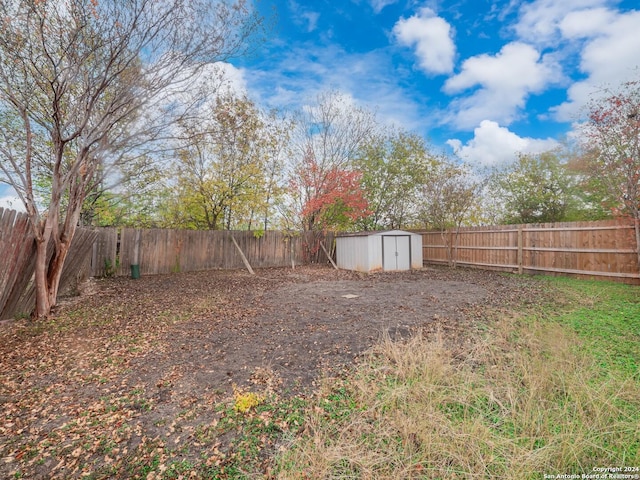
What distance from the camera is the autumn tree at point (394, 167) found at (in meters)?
13.2

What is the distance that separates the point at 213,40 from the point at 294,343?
478 centimetres

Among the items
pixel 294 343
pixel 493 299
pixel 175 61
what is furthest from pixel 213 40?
pixel 493 299

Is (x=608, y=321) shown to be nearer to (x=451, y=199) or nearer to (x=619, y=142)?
(x=619, y=142)

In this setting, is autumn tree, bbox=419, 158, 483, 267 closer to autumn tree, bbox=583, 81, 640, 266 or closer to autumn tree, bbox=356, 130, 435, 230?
autumn tree, bbox=356, 130, 435, 230

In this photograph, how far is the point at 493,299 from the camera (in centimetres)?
563

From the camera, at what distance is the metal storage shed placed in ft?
33.8

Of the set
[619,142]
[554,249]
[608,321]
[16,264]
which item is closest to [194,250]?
[16,264]

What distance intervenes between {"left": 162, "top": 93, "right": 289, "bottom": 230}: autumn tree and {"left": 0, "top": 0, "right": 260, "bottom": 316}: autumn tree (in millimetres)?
4218

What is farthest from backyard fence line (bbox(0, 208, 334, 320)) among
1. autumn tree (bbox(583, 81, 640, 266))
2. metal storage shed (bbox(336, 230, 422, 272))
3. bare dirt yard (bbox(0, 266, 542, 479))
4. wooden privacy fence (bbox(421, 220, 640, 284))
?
autumn tree (bbox(583, 81, 640, 266))

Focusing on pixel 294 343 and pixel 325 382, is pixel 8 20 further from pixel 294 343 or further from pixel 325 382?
pixel 325 382

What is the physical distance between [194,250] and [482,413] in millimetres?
9564

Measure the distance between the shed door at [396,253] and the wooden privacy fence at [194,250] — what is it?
2.99 metres

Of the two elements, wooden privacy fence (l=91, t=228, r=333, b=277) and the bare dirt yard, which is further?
wooden privacy fence (l=91, t=228, r=333, b=277)

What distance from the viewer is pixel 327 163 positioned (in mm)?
12438
